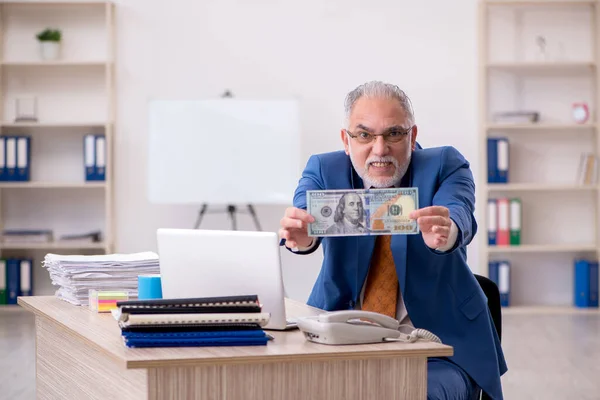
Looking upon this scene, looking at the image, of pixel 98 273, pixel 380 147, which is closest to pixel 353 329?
pixel 380 147

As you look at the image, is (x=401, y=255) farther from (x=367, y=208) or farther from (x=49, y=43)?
(x=49, y=43)

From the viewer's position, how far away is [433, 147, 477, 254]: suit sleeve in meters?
2.51

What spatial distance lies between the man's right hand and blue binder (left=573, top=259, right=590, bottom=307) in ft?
17.8

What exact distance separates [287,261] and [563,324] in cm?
222

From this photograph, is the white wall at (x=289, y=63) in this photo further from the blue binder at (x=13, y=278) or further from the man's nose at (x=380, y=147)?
the man's nose at (x=380, y=147)

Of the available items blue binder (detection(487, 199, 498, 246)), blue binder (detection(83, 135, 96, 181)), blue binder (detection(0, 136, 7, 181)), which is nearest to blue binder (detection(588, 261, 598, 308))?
blue binder (detection(487, 199, 498, 246))

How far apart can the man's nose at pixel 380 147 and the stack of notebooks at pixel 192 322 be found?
68 cm

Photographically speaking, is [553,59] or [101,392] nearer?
[101,392]

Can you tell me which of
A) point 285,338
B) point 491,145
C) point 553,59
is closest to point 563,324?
point 491,145

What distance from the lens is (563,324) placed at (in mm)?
6836

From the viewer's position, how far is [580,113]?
7.52 m

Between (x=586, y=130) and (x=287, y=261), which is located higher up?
(x=586, y=130)

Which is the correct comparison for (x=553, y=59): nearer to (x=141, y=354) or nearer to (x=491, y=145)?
(x=491, y=145)

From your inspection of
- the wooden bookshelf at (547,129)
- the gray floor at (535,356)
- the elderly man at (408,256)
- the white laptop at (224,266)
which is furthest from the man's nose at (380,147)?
the wooden bookshelf at (547,129)
